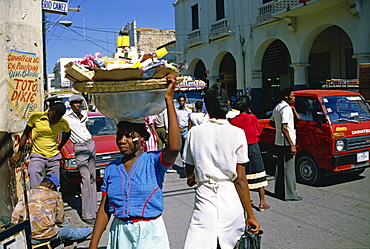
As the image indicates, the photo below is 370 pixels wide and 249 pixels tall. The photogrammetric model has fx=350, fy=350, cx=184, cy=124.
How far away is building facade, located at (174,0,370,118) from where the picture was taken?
13820 millimetres

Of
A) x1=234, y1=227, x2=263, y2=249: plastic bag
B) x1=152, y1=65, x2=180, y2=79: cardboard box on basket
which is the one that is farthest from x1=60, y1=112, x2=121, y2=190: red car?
x1=152, y1=65, x2=180, y2=79: cardboard box on basket

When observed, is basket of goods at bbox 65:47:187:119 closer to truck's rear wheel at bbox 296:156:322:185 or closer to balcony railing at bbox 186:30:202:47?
truck's rear wheel at bbox 296:156:322:185

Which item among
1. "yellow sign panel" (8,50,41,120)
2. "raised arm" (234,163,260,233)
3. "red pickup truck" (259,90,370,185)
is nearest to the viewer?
"raised arm" (234,163,260,233)

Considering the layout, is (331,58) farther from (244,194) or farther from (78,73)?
(78,73)

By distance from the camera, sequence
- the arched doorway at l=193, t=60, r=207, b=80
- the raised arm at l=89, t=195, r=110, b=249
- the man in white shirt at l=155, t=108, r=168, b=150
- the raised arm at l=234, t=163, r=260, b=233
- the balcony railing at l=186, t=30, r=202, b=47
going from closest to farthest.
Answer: the raised arm at l=89, t=195, r=110, b=249, the raised arm at l=234, t=163, r=260, b=233, the man in white shirt at l=155, t=108, r=168, b=150, the balcony railing at l=186, t=30, r=202, b=47, the arched doorway at l=193, t=60, r=207, b=80

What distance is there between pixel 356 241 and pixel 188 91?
12031mm

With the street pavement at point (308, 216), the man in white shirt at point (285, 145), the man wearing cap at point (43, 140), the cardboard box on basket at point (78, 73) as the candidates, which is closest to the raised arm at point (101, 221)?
the cardboard box on basket at point (78, 73)

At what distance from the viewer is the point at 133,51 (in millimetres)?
2713

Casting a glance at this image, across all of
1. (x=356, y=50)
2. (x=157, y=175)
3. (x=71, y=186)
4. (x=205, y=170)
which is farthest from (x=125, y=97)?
(x=356, y=50)

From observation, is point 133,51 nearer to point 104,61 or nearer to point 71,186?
point 104,61

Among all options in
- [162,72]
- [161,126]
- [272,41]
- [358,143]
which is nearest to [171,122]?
[162,72]

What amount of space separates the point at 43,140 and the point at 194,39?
19.5m

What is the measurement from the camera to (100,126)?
902cm

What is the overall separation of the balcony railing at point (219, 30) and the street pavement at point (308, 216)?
554 inches
